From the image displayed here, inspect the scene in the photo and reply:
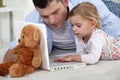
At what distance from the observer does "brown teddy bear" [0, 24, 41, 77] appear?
855mm

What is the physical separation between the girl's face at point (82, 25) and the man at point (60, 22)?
71mm

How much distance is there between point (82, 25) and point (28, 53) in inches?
11.9

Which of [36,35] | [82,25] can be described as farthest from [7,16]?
[36,35]

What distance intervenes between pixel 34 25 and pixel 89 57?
257 mm

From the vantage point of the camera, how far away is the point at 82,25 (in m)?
1.06

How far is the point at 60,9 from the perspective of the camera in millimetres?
1067

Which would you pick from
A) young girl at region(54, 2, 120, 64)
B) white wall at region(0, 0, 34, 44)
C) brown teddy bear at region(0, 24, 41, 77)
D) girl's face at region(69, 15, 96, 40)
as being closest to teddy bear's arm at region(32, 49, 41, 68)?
brown teddy bear at region(0, 24, 41, 77)

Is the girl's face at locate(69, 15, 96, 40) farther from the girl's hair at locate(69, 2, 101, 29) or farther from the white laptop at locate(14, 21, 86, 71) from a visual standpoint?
the white laptop at locate(14, 21, 86, 71)

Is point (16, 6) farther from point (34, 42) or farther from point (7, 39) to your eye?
point (34, 42)

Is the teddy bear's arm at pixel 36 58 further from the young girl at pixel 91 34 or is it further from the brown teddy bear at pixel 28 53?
the young girl at pixel 91 34

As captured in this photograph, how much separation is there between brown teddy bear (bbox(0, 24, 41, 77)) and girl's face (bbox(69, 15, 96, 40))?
0.75 ft

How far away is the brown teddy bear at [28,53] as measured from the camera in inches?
33.7

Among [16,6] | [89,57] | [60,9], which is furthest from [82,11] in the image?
[16,6]

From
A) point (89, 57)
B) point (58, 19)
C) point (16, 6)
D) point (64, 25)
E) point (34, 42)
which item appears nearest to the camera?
point (34, 42)
